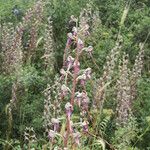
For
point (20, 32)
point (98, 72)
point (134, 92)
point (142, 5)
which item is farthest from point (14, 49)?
point (142, 5)

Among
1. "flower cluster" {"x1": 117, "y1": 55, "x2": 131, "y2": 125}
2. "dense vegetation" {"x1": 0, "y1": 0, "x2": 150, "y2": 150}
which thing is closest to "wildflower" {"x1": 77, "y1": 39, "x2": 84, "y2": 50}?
"dense vegetation" {"x1": 0, "y1": 0, "x2": 150, "y2": 150}

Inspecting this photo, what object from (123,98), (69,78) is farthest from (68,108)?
(69,78)

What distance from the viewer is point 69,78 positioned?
5520mm

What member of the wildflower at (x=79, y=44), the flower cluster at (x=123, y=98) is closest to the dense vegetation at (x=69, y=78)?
the flower cluster at (x=123, y=98)

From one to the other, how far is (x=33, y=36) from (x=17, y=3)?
4.26 feet

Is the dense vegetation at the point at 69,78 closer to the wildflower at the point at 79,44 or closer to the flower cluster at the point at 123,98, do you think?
the flower cluster at the point at 123,98

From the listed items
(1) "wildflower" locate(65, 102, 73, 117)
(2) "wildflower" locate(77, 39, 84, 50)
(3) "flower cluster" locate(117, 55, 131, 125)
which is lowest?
(3) "flower cluster" locate(117, 55, 131, 125)

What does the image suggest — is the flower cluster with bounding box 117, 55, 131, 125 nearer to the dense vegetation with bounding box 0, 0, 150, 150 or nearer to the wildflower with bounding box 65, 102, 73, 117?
the dense vegetation with bounding box 0, 0, 150, 150

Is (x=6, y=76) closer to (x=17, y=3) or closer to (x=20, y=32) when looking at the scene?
(x=20, y=32)

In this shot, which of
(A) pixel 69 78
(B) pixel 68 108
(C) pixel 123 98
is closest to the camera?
(B) pixel 68 108

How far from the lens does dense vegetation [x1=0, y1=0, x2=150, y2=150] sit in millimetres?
4414

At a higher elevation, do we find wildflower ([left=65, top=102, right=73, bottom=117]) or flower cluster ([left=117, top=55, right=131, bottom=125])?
wildflower ([left=65, top=102, right=73, bottom=117])

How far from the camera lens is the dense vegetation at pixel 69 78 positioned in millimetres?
4414

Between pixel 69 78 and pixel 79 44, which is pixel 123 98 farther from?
pixel 79 44
